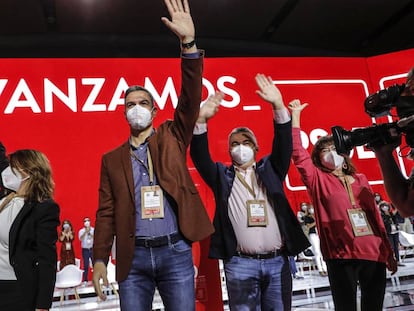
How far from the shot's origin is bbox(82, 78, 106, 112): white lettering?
15.5ft

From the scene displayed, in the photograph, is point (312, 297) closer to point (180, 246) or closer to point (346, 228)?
point (346, 228)

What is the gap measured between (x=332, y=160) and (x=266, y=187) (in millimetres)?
607

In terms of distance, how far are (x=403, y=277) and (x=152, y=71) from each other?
12.6 ft

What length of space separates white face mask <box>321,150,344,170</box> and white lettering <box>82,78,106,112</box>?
298cm

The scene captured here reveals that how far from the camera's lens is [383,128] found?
1.34m

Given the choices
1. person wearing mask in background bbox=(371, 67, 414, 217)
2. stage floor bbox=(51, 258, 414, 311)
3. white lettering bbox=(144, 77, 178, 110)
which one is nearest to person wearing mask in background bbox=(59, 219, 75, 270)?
stage floor bbox=(51, 258, 414, 311)

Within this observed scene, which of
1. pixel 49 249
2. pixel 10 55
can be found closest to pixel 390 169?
pixel 49 249

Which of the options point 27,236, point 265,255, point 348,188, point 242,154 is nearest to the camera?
point 27,236

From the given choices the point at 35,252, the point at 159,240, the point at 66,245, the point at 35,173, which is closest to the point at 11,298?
the point at 35,252

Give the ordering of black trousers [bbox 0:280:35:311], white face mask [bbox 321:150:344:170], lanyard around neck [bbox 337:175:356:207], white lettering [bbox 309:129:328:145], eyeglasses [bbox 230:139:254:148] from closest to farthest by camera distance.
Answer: black trousers [bbox 0:280:35:311]
eyeglasses [bbox 230:139:254:148]
lanyard around neck [bbox 337:175:356:207]
white face mask [bbox 321:150:344:170]
white lettering [bbox 309:129:328:145]

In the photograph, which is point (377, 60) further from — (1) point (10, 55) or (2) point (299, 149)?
(1) point (10, 55)

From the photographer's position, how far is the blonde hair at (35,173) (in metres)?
2.00

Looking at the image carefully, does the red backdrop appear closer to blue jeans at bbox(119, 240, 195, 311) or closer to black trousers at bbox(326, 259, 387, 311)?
black trousers at bbox(326, 259, 387, 311)

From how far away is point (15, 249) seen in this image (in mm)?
1829
